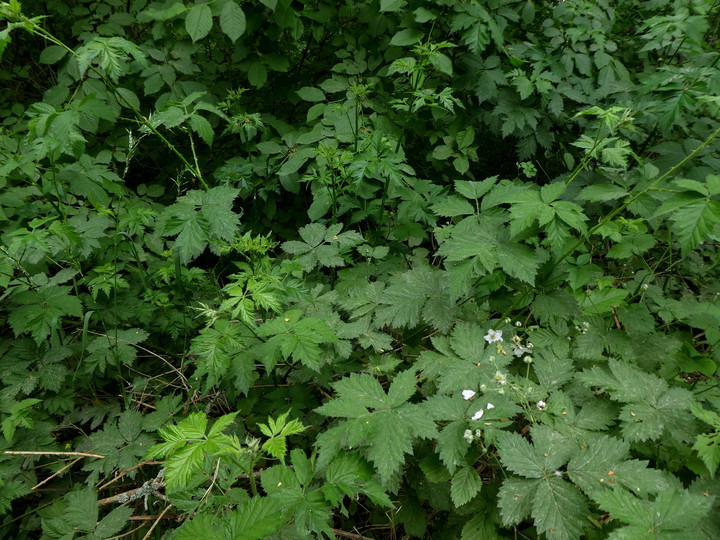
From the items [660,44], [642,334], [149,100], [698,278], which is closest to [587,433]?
[642,334]

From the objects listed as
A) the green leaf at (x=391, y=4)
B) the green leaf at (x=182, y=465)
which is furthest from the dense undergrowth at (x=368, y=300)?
the green leaf at (x=391, y=4)

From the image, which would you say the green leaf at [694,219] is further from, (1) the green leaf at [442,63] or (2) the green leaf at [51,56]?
(2) the green leaf at [51,56]

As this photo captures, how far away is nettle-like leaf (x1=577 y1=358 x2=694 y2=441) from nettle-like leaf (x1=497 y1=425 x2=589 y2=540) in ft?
0.89

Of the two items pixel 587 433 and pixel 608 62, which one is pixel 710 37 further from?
pixel 587 433

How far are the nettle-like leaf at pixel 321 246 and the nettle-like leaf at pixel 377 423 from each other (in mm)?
696

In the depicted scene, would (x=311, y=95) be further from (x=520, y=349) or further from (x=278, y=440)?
(x=278, y=440)

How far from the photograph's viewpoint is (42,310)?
1.94m

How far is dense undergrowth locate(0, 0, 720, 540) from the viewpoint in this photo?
1.26 meters

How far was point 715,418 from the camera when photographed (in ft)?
4.17

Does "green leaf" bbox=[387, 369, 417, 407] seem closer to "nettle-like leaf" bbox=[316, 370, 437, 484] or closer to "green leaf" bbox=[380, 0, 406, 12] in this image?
"nettle-like leaf" bbox=[316, 370, 437, 484]

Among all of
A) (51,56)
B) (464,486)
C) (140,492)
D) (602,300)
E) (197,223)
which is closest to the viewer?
(464,486)

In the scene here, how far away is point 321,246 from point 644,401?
143 centimetres

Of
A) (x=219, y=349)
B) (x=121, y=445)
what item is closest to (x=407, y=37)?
(x=219, y=349)

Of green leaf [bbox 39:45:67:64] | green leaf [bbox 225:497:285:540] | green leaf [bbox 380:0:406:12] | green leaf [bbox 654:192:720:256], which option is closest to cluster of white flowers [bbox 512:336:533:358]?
green leaf [bbox 654:192:720:256]
